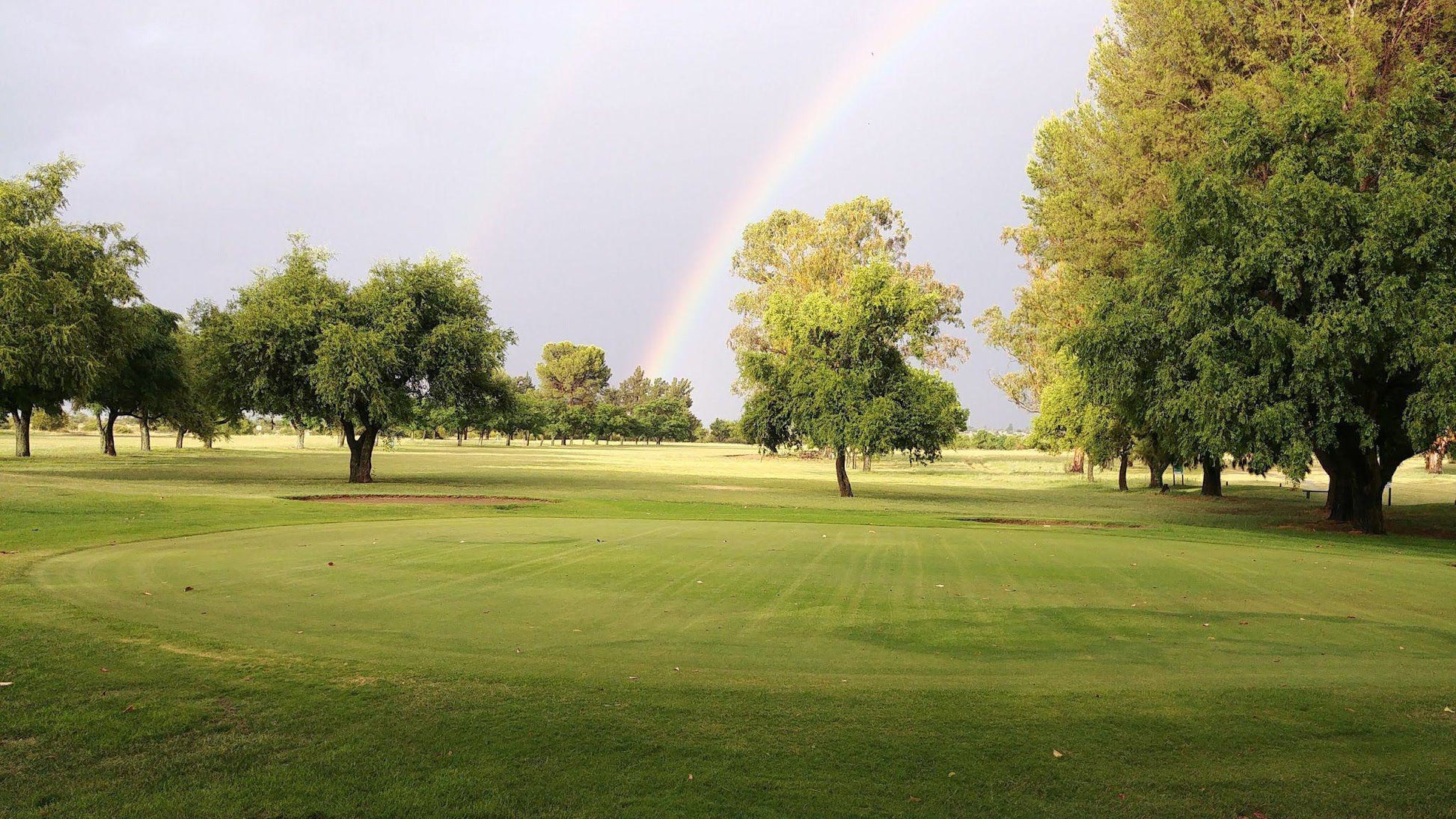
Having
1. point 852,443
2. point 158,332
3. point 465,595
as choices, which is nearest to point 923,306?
point 852,443

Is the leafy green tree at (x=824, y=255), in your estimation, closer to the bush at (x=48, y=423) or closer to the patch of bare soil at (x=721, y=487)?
the patch of bare soil at (x=721, y=487)

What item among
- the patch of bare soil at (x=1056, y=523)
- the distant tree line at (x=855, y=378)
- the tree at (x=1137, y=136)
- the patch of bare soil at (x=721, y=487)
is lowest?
the patch of bare soil at (x=721, y=487)

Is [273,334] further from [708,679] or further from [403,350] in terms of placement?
[708,679]

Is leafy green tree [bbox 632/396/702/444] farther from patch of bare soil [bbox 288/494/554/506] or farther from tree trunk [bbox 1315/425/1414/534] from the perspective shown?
tree trunk [bbox 1315/425/1414/534]

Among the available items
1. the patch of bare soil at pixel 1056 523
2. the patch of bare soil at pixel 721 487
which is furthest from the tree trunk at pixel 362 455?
the patch of bare soil at pixel 1056 523

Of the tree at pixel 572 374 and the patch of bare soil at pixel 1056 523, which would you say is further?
the tree at pixel 572 374

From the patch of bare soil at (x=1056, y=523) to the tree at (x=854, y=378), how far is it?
10702 millimetres

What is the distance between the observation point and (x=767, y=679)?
7.69 metres

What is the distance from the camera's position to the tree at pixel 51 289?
3869 centimetres

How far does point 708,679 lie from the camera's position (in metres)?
7.63

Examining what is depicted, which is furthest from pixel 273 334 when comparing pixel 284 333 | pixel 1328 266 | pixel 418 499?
pixel 1328 266

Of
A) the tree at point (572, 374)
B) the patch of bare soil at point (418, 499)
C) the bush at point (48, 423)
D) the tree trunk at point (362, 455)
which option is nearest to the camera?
the patch of bare soil at point (418, 499)

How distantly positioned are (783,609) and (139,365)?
195ft

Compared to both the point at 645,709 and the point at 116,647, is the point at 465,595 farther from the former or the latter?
the point at 645,709
